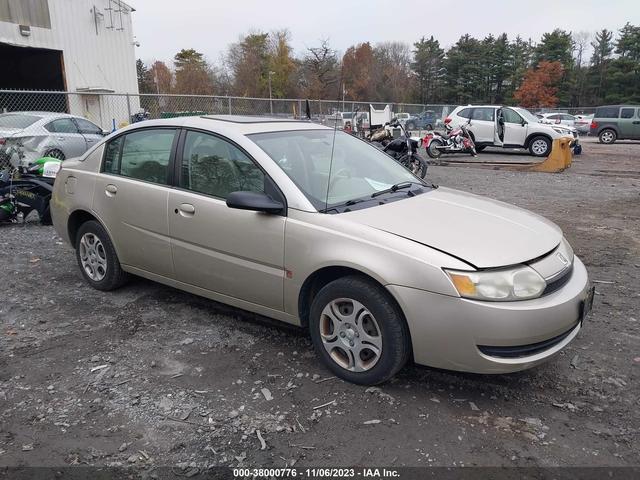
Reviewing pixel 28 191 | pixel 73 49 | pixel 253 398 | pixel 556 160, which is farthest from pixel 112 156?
pixel 73 49

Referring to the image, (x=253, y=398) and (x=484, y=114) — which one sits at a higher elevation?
(x=484, y=114)

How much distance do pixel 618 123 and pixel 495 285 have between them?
2647 centimetres

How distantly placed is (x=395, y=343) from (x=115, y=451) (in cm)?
160

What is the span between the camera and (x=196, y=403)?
304cm

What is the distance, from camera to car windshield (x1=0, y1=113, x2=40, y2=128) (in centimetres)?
1148

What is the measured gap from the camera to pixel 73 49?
22.2 m

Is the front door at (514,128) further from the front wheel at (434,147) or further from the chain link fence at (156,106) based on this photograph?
the chain link fence at (156,106)

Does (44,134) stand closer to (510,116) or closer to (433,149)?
(433,149)

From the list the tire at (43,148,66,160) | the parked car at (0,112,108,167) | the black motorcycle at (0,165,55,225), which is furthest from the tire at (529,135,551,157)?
the black motorcycle at (0,165,55,225)

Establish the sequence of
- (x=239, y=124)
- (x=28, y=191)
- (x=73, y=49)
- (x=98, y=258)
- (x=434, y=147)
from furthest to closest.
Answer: (x=73, y=49) → (x=434, y=147) → (x=28, y=191) → (x=98, y=258) → (x=239, y=124)

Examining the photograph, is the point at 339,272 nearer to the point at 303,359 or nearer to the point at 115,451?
the point at 303,359

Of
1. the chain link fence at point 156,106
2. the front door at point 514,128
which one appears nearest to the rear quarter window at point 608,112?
the front door at point 514,128

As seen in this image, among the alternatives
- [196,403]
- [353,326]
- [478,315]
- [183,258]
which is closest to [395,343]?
[353,326]

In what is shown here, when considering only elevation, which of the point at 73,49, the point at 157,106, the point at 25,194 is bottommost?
the point at 25,194
